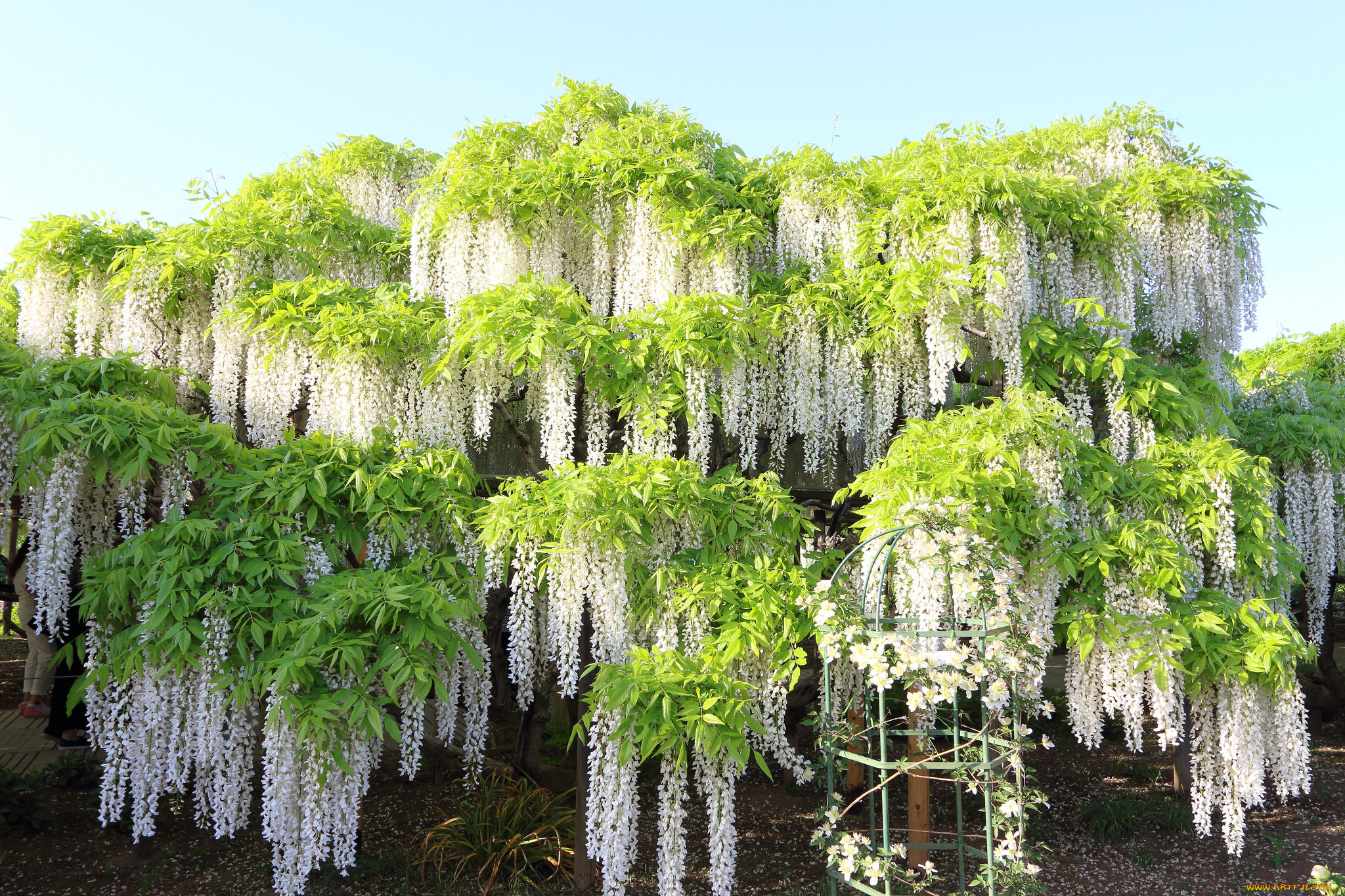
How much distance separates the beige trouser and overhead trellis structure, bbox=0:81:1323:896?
3555 mm

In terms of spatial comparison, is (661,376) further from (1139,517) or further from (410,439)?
(1139,517)

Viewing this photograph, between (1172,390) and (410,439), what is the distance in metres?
4.99

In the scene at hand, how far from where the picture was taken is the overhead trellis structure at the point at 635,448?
424cm

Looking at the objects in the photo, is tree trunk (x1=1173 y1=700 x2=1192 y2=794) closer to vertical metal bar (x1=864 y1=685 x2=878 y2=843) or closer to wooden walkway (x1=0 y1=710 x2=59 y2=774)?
vertical metal bar (x1=864 y1=685 x2=878 y2=843)

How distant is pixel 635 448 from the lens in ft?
17.3

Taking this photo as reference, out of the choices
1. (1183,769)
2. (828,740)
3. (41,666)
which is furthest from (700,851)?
(41,666)

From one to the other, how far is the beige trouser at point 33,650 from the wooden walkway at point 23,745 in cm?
41

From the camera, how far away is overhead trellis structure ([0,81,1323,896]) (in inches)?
167

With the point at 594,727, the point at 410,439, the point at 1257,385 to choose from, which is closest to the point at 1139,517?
the point at 594,727

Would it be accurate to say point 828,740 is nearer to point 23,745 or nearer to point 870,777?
point 870,777

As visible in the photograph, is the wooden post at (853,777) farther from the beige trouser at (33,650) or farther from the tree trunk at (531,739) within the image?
the beige trouser at (33,650)

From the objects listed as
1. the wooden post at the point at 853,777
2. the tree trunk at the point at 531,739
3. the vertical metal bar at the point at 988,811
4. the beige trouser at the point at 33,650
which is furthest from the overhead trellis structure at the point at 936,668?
the beige trouser at the point at 33,650

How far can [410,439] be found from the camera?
16.9 ft

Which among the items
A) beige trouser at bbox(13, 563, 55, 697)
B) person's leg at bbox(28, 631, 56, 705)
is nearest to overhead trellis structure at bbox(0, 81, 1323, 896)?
beige trouser at bbox(13, 563, 55, 697)
